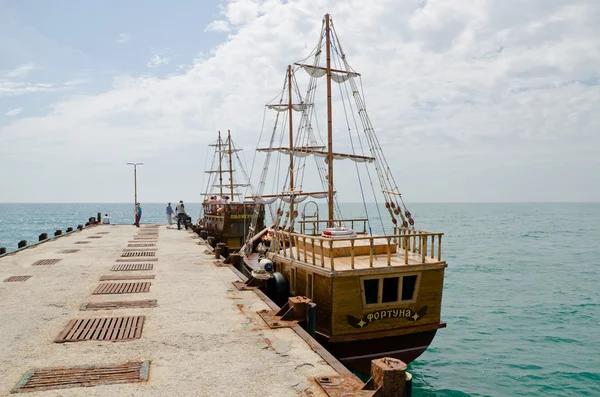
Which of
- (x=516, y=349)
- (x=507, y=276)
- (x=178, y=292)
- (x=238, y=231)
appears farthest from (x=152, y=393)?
(x=507, y=276)

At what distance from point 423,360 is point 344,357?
25.0 ft

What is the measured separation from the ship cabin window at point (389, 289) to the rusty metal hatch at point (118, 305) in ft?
20.5

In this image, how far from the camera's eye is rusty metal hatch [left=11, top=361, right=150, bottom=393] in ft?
26.6

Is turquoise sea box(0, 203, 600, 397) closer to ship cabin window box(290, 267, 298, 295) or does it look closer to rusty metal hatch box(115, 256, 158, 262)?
ship cabin window box(290, 267, 298, 295)

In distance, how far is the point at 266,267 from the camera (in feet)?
54.1

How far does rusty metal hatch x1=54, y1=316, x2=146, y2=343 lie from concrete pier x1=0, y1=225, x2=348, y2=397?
0.04m

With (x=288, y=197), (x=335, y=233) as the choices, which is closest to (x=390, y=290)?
(x=335, y=233)

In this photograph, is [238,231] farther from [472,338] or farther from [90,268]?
[472,338]

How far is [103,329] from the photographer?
37.4 ft

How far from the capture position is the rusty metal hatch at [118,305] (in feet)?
44.5

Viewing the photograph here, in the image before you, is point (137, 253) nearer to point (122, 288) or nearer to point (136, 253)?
point (136, 253)

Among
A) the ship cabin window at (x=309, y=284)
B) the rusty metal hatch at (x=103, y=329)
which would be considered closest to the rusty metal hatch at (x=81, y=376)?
the rusty metal hatch at (x=103, y=329)

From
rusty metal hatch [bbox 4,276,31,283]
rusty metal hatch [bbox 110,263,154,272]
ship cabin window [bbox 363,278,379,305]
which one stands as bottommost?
rusty metal hatch [bbox 4,276,31,283]

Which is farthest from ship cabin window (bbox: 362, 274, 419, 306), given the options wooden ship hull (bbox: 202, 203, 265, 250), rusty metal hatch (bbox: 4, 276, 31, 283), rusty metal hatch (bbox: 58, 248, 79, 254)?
wooden ship hull (bbox: 202, 203, 265, 250)
